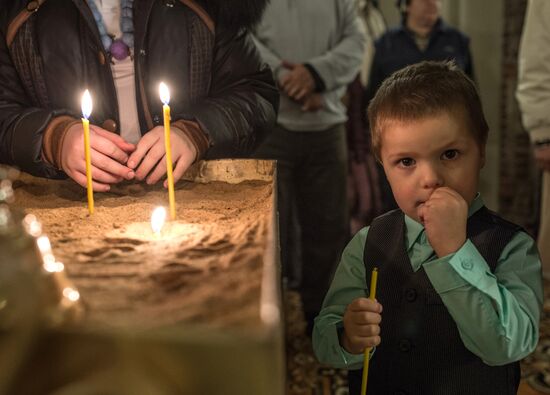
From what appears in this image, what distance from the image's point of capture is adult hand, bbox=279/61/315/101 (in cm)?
226

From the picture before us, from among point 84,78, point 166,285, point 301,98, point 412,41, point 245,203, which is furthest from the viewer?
point 412,41

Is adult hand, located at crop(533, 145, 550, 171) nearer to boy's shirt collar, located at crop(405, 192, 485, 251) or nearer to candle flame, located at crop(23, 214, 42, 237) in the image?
boy's shirt collar, located at crop(405, 192, 485, 251)

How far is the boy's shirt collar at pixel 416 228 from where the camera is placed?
39.2 inches

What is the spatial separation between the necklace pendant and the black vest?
621 mm

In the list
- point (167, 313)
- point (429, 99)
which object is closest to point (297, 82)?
point (429, 99)

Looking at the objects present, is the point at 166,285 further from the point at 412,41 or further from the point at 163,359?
the point at 412,41

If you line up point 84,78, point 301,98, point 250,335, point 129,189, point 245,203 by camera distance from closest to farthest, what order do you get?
point 250,335, point 245,203, point 129,189, point 84,78, point 301,98

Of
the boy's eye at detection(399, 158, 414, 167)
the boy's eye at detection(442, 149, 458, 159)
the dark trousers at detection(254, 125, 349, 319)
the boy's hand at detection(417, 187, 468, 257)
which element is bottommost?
the dark trousers at detection(254, 125, 349, 319)

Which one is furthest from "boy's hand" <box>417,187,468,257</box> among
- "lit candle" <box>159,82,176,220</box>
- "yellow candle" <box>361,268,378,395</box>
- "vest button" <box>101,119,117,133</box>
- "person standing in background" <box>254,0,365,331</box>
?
"person standing in background" <box>254,0,365,331</box>

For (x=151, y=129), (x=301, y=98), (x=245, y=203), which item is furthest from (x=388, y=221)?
(x=301, y=98)

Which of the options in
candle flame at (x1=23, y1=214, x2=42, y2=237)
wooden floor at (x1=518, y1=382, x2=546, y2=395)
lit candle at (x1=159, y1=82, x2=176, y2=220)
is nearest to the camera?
candle flame at (x1=23, y1=214, x2=42, y2=237)

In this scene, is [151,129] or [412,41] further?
[412,41]

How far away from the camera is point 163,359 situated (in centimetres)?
51

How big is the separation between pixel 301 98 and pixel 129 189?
1258 millimetres
